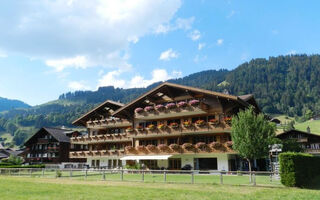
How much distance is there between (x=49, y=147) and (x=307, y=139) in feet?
189

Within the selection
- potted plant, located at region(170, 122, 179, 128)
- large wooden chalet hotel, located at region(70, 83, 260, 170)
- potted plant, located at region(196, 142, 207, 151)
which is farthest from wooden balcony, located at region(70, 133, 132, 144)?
potted plant, located at region(196, 142, 207, 151)

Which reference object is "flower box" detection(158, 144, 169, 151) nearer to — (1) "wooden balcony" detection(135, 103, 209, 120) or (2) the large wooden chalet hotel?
(2) the large wooden chalet hotel

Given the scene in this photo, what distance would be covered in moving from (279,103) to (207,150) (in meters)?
142

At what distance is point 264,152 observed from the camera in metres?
26.7

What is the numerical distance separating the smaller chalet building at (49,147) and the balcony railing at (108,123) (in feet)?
56.9

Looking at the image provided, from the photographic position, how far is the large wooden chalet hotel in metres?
34.2

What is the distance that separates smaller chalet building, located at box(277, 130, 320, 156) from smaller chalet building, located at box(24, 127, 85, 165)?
45341mm

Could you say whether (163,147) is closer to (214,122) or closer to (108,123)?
(214,122)

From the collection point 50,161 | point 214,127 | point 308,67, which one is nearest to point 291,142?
point 214,127

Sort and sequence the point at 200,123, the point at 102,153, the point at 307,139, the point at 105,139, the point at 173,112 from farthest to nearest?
the point at 307,139, the point at 105,139, the point at 102,153, the point at 173,112, the point at 200,123

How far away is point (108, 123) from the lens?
160 feet

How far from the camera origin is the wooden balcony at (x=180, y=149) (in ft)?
108

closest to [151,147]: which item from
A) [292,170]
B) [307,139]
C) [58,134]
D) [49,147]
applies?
[292,170]

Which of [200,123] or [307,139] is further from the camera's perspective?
[307,139]
